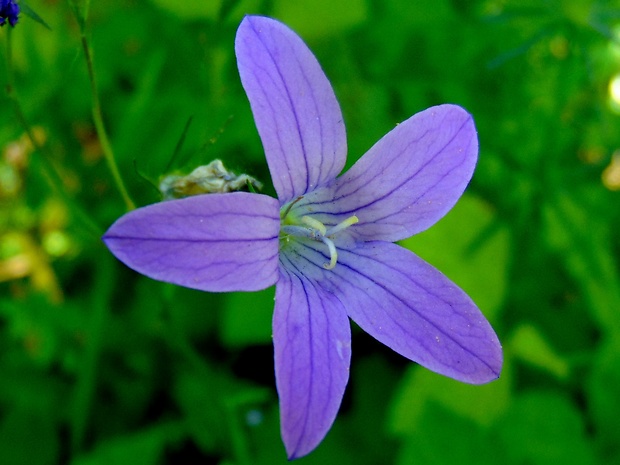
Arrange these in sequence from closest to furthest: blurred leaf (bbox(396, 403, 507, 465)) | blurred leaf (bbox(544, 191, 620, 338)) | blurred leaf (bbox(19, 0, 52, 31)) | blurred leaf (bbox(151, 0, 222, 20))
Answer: blurred leaf (bbox(19, 0, 52, 31))
blurred leaf (bbox(396, 403, 507, 465))
blurred leaf (bbox(151, 0, 222, 20))
blurred leaf (bbox(544, 191, 620, 338))

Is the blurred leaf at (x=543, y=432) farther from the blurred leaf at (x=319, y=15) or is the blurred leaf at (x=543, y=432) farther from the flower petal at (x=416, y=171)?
the blurred leaf at (x=319, y=15)

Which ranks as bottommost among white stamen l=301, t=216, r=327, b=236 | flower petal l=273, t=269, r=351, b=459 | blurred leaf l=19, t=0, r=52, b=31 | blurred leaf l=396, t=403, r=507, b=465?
blurred leaf l=396, t=403, r=507, b=465

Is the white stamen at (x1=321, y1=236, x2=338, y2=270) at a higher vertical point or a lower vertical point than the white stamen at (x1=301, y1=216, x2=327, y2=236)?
lower

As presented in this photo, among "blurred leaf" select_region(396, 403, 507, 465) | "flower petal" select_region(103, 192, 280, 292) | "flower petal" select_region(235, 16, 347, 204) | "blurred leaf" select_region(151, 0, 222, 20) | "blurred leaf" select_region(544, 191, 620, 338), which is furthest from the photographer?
"blurred leaf" select_region(544, 191, 620, 338)

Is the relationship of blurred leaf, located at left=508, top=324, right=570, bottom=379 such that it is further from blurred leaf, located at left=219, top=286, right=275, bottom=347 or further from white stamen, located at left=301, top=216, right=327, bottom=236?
white stamen, located at left=301, top=216, right=327, bottom=236

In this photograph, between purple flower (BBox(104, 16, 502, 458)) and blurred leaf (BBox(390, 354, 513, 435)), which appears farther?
blurred leaf (BBox(390, 354, 513, 435))

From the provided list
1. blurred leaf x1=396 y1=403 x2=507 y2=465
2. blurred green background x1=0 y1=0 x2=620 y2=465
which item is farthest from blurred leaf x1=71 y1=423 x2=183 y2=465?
blurred leaf x1=396 y1=403 x2=507 y2=465

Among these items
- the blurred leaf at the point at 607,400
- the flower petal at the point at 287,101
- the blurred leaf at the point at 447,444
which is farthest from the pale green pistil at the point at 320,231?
the blurred leaf at the point at 607,400

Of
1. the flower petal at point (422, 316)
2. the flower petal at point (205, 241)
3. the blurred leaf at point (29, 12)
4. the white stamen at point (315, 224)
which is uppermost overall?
the blurred leaf at point (29, 12)
